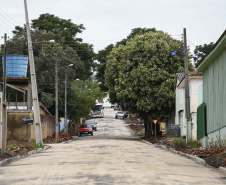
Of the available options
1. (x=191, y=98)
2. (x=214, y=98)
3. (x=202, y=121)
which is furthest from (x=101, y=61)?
(x=214, y=98)

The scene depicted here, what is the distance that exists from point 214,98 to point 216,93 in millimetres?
585

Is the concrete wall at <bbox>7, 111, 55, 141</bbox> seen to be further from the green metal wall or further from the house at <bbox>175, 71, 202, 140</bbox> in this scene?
the green metal wall

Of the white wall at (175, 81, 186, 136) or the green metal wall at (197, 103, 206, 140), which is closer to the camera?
the green metal wall at (197, 103, 206, 140)

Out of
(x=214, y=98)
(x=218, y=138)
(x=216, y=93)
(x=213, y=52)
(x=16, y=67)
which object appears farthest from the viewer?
(x=16, y=67)

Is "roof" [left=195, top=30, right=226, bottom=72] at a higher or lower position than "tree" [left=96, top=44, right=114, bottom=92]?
lower

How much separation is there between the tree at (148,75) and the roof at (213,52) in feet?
69.4

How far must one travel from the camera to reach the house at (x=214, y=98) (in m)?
19.6

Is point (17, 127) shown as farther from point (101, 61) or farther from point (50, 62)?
point (101, 61)

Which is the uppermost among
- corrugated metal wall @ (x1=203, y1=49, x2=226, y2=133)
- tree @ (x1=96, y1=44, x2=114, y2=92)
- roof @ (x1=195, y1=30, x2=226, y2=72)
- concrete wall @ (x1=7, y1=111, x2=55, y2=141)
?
tree @ (x1=96, y1=44, x2=114, y2=92)

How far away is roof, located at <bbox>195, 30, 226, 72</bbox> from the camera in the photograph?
693 inches

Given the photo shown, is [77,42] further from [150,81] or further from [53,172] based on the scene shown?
[53,172]

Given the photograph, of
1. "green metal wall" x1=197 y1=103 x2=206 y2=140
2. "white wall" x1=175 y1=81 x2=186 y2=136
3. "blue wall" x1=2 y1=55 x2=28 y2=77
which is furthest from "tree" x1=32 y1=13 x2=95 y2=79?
"green metal wall" x1=197 y1=103 x2=206 y2=140

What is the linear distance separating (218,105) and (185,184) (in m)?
11.5

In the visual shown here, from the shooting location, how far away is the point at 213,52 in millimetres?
20078
